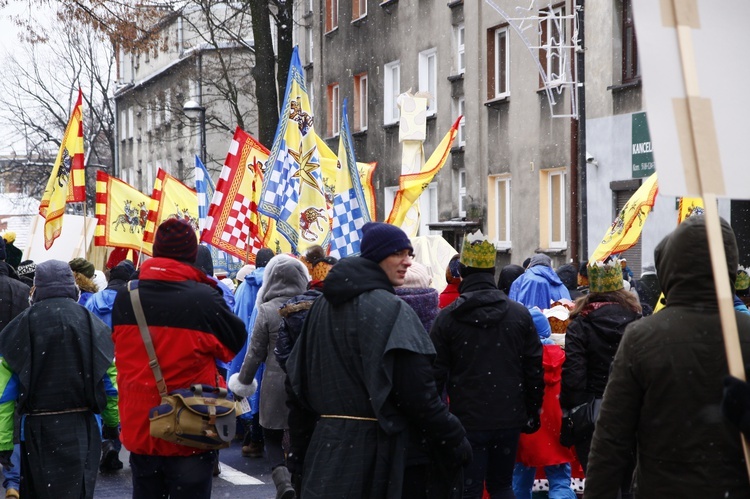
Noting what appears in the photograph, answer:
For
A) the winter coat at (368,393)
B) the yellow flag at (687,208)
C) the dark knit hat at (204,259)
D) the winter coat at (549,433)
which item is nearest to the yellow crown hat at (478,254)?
the winter coat at (549,433)

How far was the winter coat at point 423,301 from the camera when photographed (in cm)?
752

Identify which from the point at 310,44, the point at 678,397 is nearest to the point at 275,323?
the point at 678,397

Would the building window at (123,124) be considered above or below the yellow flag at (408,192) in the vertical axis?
above

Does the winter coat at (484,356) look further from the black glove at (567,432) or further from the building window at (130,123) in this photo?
the building window at (130,123)

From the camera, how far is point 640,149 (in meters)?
20.5

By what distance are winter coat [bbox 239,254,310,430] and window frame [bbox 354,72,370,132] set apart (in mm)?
24031

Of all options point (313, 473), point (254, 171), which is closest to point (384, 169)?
point (254, 171)

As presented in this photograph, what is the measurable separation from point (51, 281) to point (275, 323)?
2146mm

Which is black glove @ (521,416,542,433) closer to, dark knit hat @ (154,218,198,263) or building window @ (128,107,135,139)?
dark knit hat @ (154,218,198,263)

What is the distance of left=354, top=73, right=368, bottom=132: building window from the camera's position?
32938 millimetres

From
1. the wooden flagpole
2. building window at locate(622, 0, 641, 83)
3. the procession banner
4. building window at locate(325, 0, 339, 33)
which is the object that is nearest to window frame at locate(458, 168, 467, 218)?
building window at locate(622, 0, 641, 83)

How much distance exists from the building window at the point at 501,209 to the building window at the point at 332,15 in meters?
9.94

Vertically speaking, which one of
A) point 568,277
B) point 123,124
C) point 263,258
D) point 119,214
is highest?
point 123,124

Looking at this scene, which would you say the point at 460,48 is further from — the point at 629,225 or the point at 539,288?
the point at 539,288
